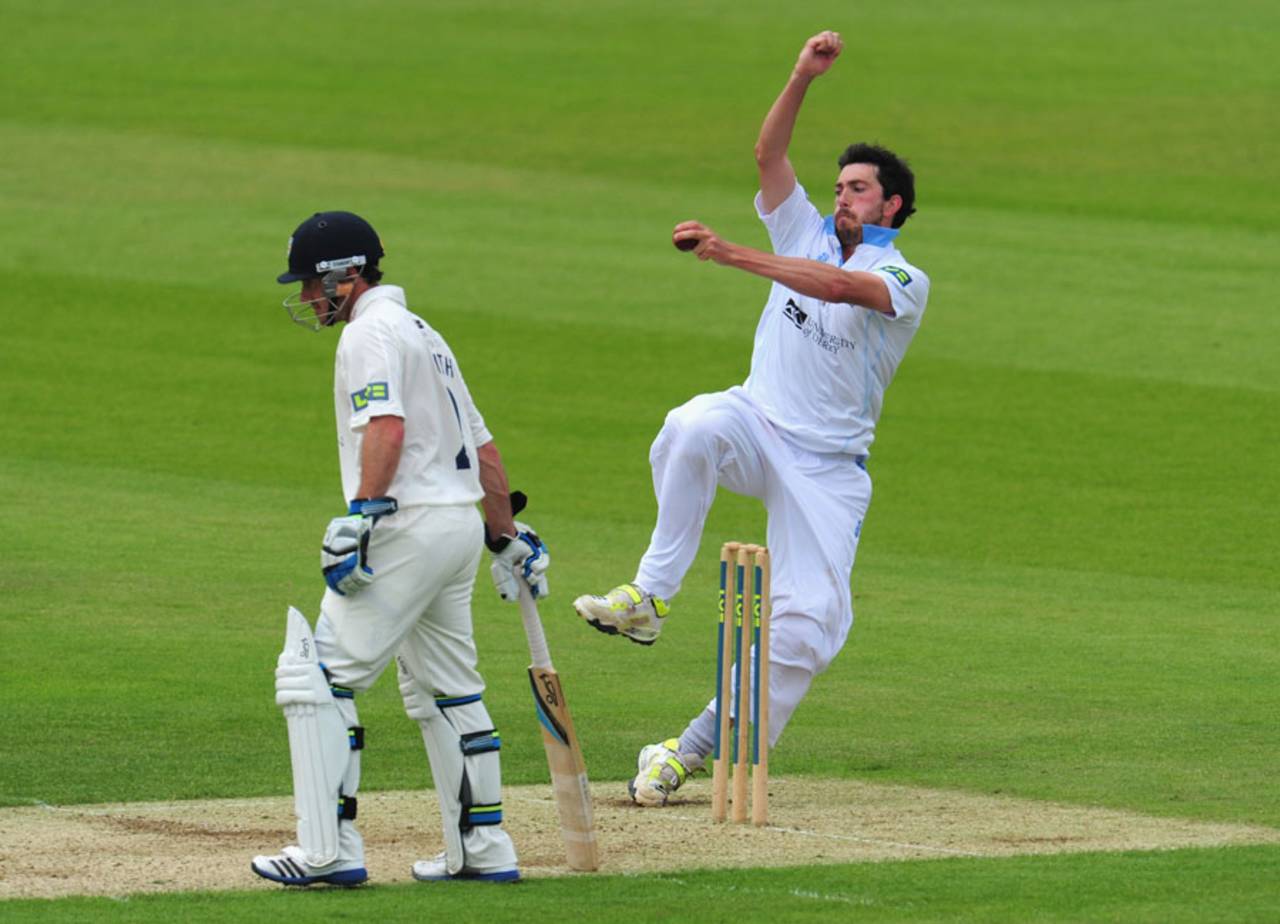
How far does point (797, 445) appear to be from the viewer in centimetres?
792

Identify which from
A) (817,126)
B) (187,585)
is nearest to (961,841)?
(187,585)

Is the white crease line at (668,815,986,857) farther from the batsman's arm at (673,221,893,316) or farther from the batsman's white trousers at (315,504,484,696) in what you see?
the batsman's arm at (673,221,893,316)

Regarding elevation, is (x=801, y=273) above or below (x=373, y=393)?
above

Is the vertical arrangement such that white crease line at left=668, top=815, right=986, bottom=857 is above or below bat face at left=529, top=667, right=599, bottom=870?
below

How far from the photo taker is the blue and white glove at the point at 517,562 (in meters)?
6.85

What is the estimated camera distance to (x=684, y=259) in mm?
23891

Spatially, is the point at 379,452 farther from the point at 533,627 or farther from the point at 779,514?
the point at 779,514

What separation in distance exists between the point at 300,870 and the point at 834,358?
2.71 meters

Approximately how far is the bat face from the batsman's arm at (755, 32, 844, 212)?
2050 millimetres

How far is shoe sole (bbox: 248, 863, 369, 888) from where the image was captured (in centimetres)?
631

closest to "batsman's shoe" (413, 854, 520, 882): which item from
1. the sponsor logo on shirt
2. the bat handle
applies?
the bat handle

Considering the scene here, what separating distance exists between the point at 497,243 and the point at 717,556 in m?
11.3

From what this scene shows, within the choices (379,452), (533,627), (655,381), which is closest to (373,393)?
(379,452)

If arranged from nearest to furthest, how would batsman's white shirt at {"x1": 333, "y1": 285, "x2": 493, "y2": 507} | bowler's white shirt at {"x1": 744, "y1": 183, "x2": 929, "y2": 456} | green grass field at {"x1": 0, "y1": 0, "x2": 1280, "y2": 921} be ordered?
batsman's white shirt at {"x1": 333, "y1": 285, "x2": 493, "y2": 507}, bowler's white shirt at {"x1": 744, "y1": 183, "x2": 929, "y2": 456}, green grass field at {"x1": 0, "y1": 0, "x2": 1280, "y2": 921}
